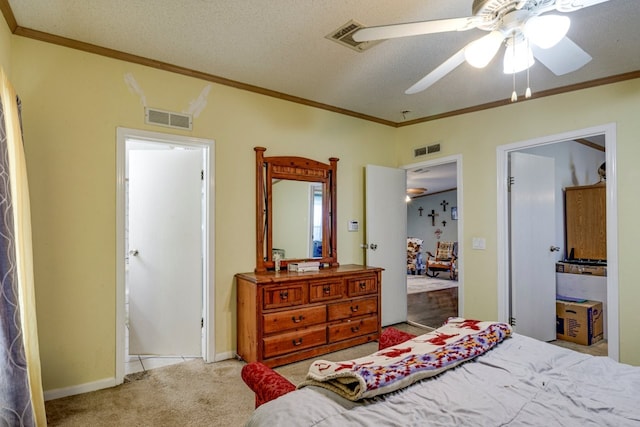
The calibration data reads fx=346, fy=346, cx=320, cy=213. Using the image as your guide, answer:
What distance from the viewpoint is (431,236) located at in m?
10.3

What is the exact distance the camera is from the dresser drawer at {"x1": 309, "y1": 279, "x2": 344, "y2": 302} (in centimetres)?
319

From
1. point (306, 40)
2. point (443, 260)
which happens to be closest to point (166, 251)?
point (306, 40)

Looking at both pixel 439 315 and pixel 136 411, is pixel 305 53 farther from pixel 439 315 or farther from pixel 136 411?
pixel 439 315

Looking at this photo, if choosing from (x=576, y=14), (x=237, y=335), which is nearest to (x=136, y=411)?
(x=237, y=335)

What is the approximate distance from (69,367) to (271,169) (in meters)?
2.26

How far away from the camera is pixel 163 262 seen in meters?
3.32

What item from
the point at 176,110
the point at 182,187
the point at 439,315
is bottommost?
the point at 439,315

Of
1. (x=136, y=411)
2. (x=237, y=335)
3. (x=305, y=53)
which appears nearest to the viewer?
(x=136, y=411)

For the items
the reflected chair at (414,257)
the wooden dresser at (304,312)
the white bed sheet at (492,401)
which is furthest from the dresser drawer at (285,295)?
the reflected chair at (414,257)

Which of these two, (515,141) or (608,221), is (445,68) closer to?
(515,141)

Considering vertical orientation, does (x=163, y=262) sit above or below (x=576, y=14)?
below

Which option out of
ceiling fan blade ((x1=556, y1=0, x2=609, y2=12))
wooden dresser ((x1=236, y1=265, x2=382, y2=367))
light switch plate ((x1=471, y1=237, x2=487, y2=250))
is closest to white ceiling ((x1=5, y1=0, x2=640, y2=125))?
ceiling fan blade ((x1=556, y1=0, x2=609, y2=12))

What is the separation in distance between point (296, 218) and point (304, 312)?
98cm

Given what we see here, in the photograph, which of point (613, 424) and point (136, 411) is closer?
point (613, 424)
